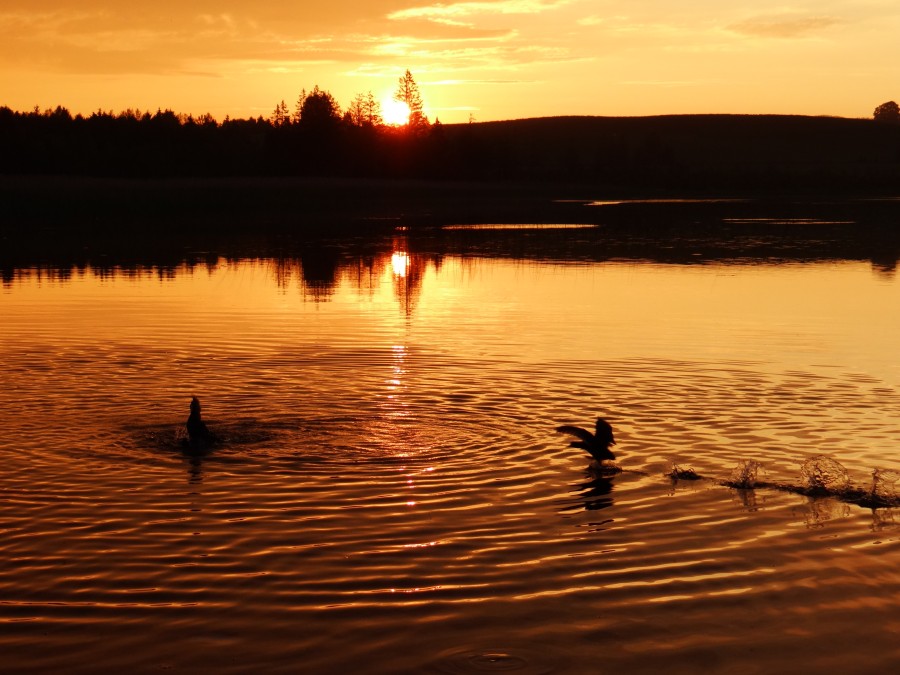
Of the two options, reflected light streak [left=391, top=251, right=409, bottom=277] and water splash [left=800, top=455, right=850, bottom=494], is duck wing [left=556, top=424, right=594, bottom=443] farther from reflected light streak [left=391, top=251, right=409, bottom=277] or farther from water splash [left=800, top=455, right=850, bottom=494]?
reflected light streak [left=391, top=251, right=409, bottom=277]

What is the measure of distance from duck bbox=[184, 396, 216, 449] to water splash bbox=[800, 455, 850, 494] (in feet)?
23.6

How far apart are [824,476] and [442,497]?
14.0ft

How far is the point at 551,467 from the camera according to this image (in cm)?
1401

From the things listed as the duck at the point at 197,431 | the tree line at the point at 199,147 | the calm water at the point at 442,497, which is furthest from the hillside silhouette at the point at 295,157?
the duck at the point at 197,431

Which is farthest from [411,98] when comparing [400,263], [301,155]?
[400,263]

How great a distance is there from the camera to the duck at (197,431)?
1445cm

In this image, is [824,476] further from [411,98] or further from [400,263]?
[411,98]

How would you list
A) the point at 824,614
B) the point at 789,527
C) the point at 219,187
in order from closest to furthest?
the point at 824,614 < the point at 789,527 < the point at 219,187

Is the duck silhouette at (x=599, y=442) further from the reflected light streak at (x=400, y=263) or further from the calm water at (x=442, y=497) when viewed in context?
the reflected light streak at (x=400, y=263)

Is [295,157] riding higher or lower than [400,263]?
higher

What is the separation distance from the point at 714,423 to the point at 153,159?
330 ft

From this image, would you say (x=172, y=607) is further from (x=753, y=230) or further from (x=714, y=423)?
(x=753, y=230)

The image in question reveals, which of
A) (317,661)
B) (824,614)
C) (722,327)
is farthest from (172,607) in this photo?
(722,327)

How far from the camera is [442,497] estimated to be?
41.3 ft
